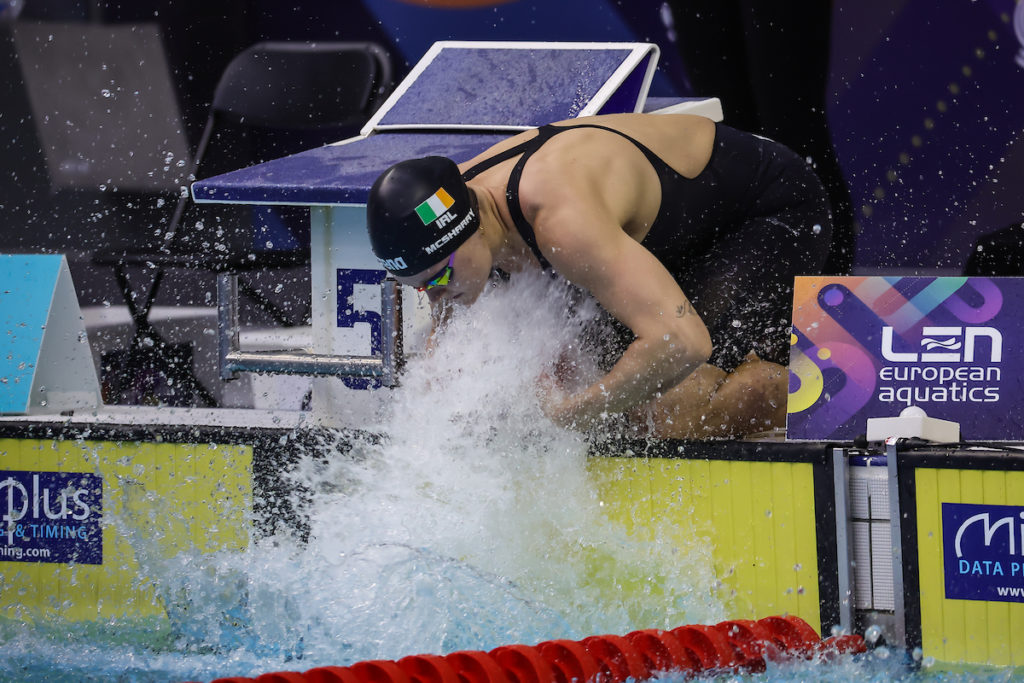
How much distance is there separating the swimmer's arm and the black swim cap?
0.18 m

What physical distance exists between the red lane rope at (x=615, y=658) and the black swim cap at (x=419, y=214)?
31.8 inches

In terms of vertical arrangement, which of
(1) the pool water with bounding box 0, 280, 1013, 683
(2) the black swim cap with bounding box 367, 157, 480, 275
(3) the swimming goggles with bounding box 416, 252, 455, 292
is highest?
(2) the black swim cap with bounding box 367, 157, 480, 275

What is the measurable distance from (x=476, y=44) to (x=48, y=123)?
291cm

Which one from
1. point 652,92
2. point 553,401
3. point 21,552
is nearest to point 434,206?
point 553,401

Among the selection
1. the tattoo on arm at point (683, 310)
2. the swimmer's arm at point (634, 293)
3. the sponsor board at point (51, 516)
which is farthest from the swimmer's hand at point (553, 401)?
the sponsor board at point (51, 516)

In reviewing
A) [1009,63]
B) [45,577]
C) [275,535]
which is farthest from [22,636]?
[1009,63]

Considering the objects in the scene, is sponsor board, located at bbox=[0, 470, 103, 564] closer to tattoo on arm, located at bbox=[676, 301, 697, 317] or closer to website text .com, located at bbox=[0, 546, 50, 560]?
website text .com, located at bbox=[0, 546, 50, 560]

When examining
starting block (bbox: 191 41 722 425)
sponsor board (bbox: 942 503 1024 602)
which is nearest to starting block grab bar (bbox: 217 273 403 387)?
starting block (bbox: 191 41 722 425)

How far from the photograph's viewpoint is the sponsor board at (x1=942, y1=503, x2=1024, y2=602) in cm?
238

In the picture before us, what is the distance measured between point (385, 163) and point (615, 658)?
1443mm

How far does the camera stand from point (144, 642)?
2760 millimetres

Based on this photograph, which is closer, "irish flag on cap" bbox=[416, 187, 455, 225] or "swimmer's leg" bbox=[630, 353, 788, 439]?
"irish flag on cap" bbox=[416, 187, 455, 225]

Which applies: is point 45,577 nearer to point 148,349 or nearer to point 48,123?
point 148,349

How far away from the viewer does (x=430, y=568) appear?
8.55 feet
